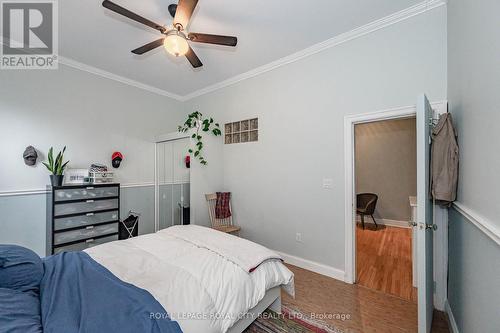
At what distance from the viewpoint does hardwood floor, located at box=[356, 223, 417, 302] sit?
2350 mm

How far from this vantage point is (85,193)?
277 centimetres

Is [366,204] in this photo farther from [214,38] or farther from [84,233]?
[84,233]

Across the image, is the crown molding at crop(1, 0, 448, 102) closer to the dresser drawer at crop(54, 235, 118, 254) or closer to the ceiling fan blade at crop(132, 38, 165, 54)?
the ceiling fan blade at crop(132, 38, 165, 54)

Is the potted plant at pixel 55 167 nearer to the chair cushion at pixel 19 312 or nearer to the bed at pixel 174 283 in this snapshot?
the bed at pixel 174 283

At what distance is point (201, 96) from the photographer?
13.6 ft

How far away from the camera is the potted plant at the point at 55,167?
259 cm

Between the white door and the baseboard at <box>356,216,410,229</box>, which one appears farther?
the baseboard at <box>356,216,410,229</box>

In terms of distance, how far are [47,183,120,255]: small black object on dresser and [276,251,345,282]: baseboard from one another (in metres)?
2.51

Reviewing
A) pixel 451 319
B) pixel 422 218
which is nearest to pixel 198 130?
pixel 422 218

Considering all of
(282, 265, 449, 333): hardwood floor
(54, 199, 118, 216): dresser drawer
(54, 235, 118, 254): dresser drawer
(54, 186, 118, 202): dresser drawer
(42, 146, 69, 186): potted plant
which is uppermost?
(42, 146, 69, 186): potted plant

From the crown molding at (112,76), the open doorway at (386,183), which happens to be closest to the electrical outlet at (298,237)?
the open doorway at (386,183)

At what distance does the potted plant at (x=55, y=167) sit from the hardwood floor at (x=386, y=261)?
3.82 m

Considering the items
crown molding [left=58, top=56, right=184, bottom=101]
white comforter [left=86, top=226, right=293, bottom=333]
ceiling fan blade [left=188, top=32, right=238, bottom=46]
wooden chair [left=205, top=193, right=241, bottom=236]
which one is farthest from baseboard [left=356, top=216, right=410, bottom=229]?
crown molding [left=58, top=56, right=184, bottom=101]

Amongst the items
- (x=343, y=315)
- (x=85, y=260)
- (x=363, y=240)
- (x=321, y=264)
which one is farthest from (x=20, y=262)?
(x=363, y=240)
